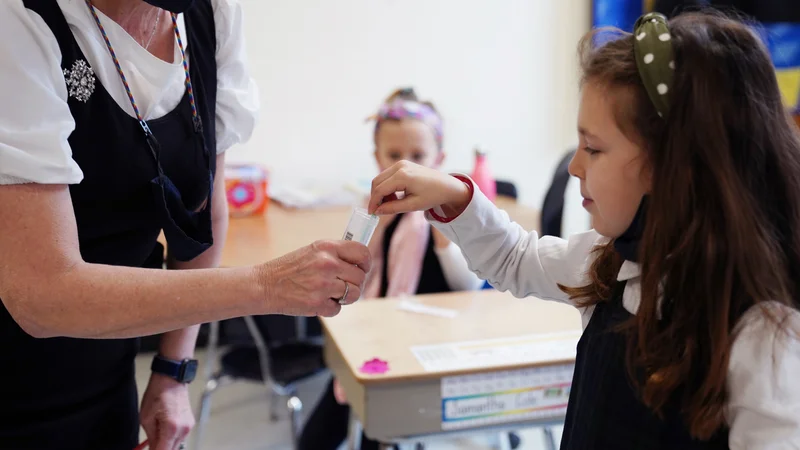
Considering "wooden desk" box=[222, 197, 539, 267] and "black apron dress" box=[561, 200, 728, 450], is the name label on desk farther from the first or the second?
"wooden desk" box=[222, 197, 539, 267]

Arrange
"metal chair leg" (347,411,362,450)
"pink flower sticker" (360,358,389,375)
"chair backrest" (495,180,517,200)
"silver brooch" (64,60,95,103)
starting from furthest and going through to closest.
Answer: "chair backrest" (495,180,517,200) < "metal chair leg" (347,411,362,450) < "pink flower sticker" (360,358,389,375) < "silver brooch" (64,60,95,103)

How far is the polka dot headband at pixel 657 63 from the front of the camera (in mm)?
768

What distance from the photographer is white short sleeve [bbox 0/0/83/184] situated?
29.8 inches

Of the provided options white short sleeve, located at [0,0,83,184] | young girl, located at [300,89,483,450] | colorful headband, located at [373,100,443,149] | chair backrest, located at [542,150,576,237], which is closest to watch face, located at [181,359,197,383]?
white short sleeve, located at [0,0,83,184]

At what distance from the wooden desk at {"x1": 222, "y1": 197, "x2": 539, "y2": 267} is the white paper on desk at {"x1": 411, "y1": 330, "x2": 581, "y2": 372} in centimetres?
78

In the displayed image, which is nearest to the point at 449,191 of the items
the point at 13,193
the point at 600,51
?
the point at 600,51

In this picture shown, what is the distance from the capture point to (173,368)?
1125 millimetres

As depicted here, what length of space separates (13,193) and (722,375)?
2.48 ft

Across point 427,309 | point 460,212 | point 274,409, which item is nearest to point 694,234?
point 460,212

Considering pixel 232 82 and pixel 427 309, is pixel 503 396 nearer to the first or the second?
pixel 427 309

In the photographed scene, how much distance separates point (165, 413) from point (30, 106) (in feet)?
1.73

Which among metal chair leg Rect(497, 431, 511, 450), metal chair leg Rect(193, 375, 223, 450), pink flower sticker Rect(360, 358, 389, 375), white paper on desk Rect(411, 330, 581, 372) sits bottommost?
metal chair leg Rect(497, 431, 511, 450)

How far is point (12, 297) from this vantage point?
0.79 metres

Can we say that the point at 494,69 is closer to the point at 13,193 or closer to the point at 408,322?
the point at 408,322
